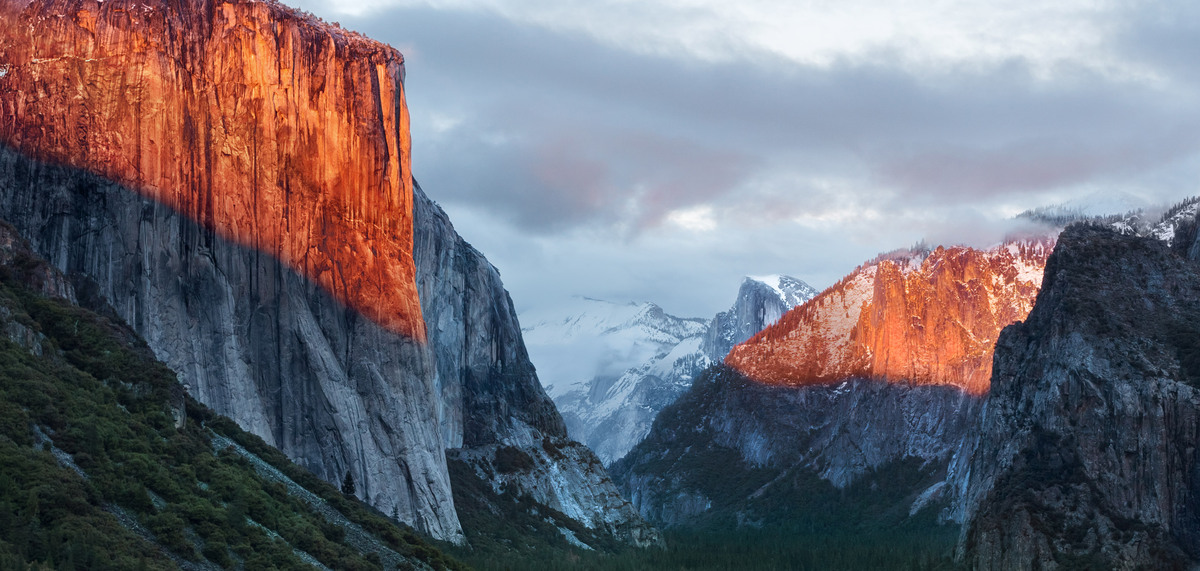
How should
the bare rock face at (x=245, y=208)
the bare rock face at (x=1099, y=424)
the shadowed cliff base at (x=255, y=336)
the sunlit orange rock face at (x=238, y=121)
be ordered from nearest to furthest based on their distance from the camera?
the shadowed cliff base at (x=255, y=336), the bare rock face at (x=245, y=208), the sunlit orange rock face at (x=238, y=121), the bare rock face at (x=1099, y=424)

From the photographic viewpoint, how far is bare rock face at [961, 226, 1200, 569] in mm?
152625

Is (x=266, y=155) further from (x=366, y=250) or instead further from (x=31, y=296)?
(x=31, y=296)

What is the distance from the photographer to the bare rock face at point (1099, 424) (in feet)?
501

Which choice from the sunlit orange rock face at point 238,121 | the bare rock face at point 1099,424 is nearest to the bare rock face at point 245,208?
the sunlit orange rock face at point 238,121

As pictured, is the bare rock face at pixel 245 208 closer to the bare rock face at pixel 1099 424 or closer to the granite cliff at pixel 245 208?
the granite cliff at pixel 245 208

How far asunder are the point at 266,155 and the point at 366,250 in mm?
15861

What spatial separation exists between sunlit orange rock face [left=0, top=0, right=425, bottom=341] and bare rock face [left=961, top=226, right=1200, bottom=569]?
232ft

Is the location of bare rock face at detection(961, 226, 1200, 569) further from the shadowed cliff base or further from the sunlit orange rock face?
the sunlit orange rock face

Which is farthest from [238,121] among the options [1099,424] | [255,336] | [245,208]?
[1099,424]

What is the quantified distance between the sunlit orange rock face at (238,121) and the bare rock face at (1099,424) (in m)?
70.8

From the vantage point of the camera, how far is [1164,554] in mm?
147500

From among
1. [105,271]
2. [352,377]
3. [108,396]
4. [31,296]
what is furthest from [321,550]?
[352,377]

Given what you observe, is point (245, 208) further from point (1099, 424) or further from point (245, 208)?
point (1099, 424)

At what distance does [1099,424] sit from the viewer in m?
161
